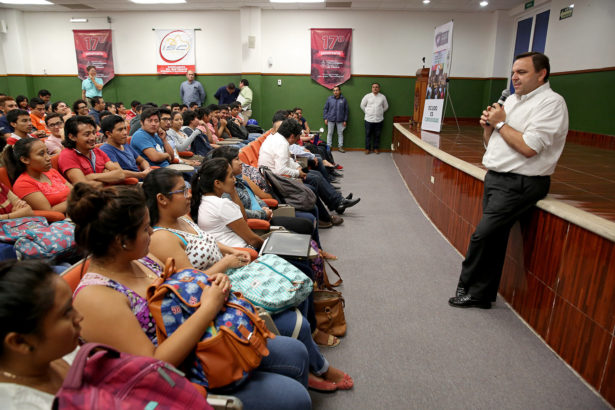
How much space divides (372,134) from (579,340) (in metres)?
7.97

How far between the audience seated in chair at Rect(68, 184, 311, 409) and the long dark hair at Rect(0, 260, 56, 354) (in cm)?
27

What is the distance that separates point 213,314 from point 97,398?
0.42 meters

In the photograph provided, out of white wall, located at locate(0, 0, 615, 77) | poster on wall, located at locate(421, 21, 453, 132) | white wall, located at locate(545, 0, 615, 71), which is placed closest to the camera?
white wall, located at locate(545, 0, 615, 71)

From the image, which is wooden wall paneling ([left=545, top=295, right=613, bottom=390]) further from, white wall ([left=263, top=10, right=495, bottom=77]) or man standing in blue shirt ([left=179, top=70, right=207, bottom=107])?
man standing in blue shirt ([left=179, top=70, right=207, bottom=107])

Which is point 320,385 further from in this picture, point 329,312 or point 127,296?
point 127,296

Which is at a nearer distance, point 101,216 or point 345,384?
→ point 101,216

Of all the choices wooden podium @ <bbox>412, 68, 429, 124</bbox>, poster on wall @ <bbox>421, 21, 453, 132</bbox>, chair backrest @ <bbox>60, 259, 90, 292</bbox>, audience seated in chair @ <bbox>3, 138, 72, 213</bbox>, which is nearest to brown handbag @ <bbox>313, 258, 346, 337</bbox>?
chair backrest @ <bbox>60, 259, 90, 292</bbox>

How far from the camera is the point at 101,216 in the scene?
118cm

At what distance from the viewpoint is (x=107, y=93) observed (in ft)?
31.7

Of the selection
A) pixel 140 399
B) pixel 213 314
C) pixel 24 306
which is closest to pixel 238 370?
pixel 213 314

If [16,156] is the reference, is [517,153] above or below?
above

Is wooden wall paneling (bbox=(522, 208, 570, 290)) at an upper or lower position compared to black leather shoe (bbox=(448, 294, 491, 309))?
upper

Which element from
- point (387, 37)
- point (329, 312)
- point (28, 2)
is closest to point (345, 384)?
point (329, 312)

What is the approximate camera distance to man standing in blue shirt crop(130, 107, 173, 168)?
3883mm
